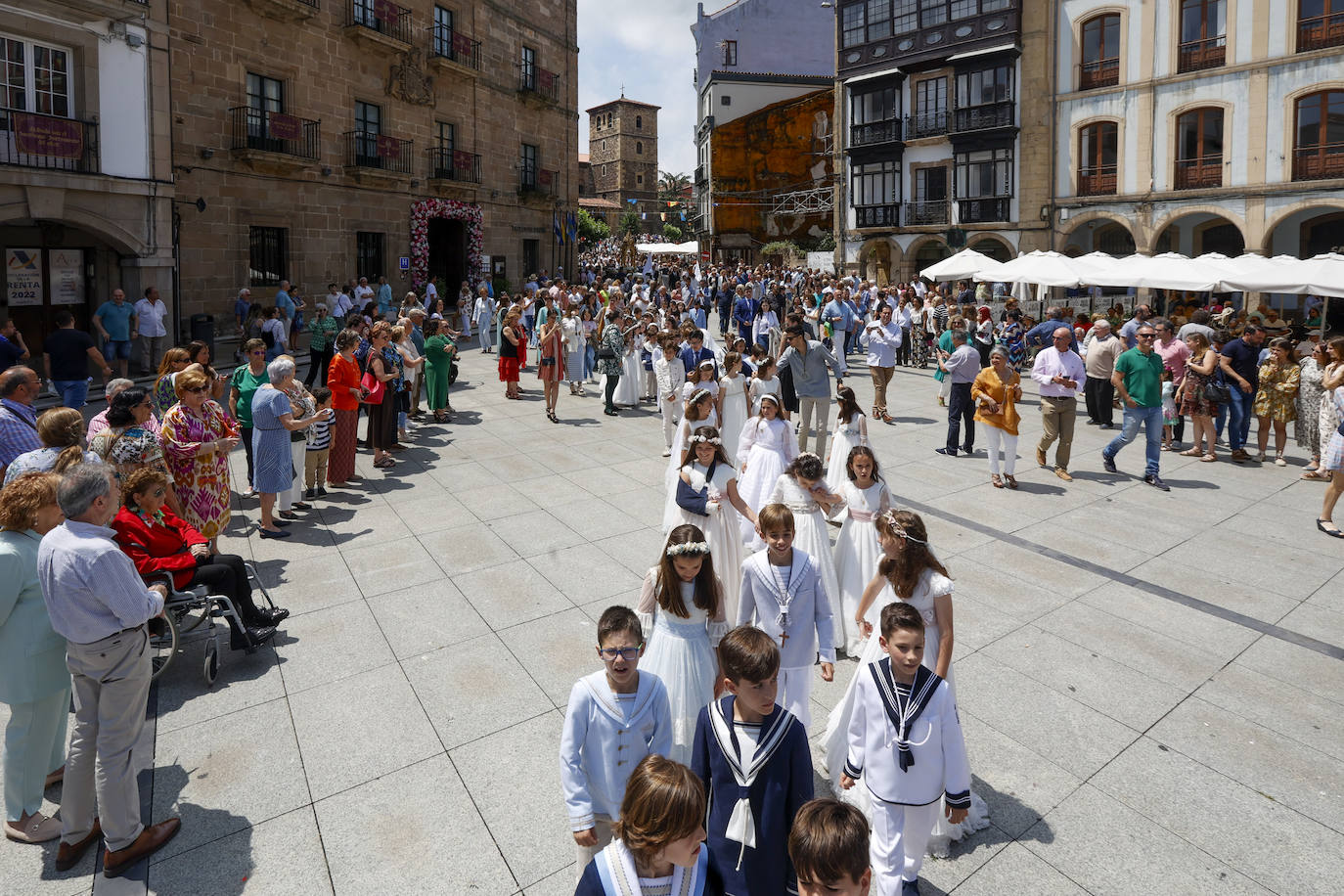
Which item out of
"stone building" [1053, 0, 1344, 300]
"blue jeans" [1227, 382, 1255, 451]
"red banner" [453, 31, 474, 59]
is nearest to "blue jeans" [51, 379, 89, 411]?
"blue jeans" [1227, 382, 1255, 451]

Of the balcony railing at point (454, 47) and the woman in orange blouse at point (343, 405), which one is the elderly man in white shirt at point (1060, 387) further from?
the balcony railing at point (454, 47)

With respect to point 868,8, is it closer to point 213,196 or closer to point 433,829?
point 213,196

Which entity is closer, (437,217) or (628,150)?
(437,217)

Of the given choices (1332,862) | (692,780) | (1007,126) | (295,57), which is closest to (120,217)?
(295,57)

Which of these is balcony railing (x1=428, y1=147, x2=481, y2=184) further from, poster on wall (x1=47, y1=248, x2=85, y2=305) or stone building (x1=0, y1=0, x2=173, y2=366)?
poster on wall (x1=47, y1=248, x2=85, y2=305)

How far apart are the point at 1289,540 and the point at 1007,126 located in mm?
25435

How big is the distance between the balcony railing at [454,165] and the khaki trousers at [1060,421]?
2026 centimetres

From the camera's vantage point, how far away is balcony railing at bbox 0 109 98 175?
44.0ft

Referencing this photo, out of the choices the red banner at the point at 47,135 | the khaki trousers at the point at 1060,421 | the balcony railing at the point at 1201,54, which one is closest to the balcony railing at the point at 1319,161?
the balcony railing at the point at 1201,54

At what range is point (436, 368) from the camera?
13086 mm

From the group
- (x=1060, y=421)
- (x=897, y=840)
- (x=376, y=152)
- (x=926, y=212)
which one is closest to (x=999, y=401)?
(x=1060, y=421)

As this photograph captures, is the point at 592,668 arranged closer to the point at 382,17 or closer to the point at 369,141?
the point at 369,141

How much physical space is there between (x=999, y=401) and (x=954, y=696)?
631 centimetres

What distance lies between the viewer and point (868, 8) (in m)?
33.0
